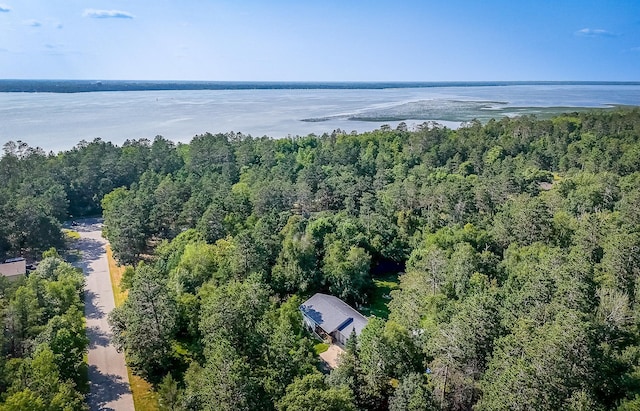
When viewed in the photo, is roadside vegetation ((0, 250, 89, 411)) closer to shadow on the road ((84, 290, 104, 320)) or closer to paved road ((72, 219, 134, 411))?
paved road ((72, 219, 134, 411))

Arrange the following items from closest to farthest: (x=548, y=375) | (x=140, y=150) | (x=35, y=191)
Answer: (x=548, y=375), (x=35, y=191), (x=140, y=150)

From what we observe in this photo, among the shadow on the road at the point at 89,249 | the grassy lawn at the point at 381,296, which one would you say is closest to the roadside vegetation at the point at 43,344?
the shadow on the road at the point at 89,249

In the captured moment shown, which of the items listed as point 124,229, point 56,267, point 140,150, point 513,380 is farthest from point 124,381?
point 140,150

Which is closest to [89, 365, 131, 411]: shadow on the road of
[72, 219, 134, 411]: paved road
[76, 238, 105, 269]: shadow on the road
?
[72, 219, 134, 411]: paved road

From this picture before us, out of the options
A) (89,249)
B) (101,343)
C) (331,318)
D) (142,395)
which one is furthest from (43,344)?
(89,249)

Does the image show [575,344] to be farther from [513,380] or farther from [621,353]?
[621,353]

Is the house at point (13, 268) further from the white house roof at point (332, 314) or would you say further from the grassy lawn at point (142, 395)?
the white house roof at point (332, 314)
